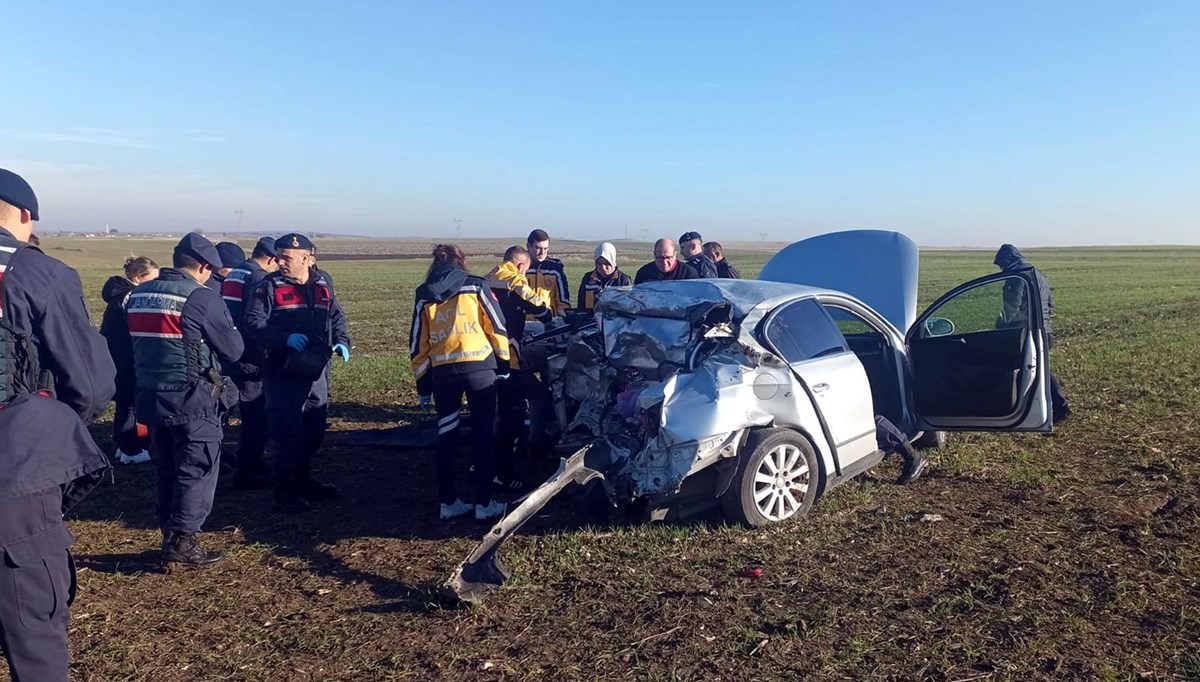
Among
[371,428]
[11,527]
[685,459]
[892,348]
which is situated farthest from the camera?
[371,428]

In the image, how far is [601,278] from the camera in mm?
8656

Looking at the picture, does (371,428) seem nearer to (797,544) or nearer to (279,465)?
(279,465)

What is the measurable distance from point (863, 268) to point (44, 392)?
6773 mm

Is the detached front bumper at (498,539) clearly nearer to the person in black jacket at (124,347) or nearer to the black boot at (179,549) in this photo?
the black boot at (179,549)

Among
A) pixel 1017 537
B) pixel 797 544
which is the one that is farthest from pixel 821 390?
pixel 1017 537

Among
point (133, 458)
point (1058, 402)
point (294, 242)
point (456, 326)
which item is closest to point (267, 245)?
point (294, 242)

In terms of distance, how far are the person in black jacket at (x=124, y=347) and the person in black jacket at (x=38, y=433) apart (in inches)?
173

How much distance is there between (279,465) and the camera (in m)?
5.77

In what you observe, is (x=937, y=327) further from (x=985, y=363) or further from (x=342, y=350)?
(x=342, y=350)

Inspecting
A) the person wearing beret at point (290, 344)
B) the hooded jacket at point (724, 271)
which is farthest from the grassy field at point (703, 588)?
the hooded jacket at point (724, 271)

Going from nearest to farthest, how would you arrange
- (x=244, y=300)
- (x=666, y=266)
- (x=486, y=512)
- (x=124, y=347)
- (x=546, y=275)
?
(x=486, y=512) < (x=244, y=300) < (x=124, y=347) < (x=546, y=275) < (x=666, y=266)

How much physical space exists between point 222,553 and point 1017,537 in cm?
499

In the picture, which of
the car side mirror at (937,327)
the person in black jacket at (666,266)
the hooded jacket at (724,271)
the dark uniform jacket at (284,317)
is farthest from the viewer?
the hooded jacket at (724,271)

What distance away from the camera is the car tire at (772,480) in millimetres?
5035
